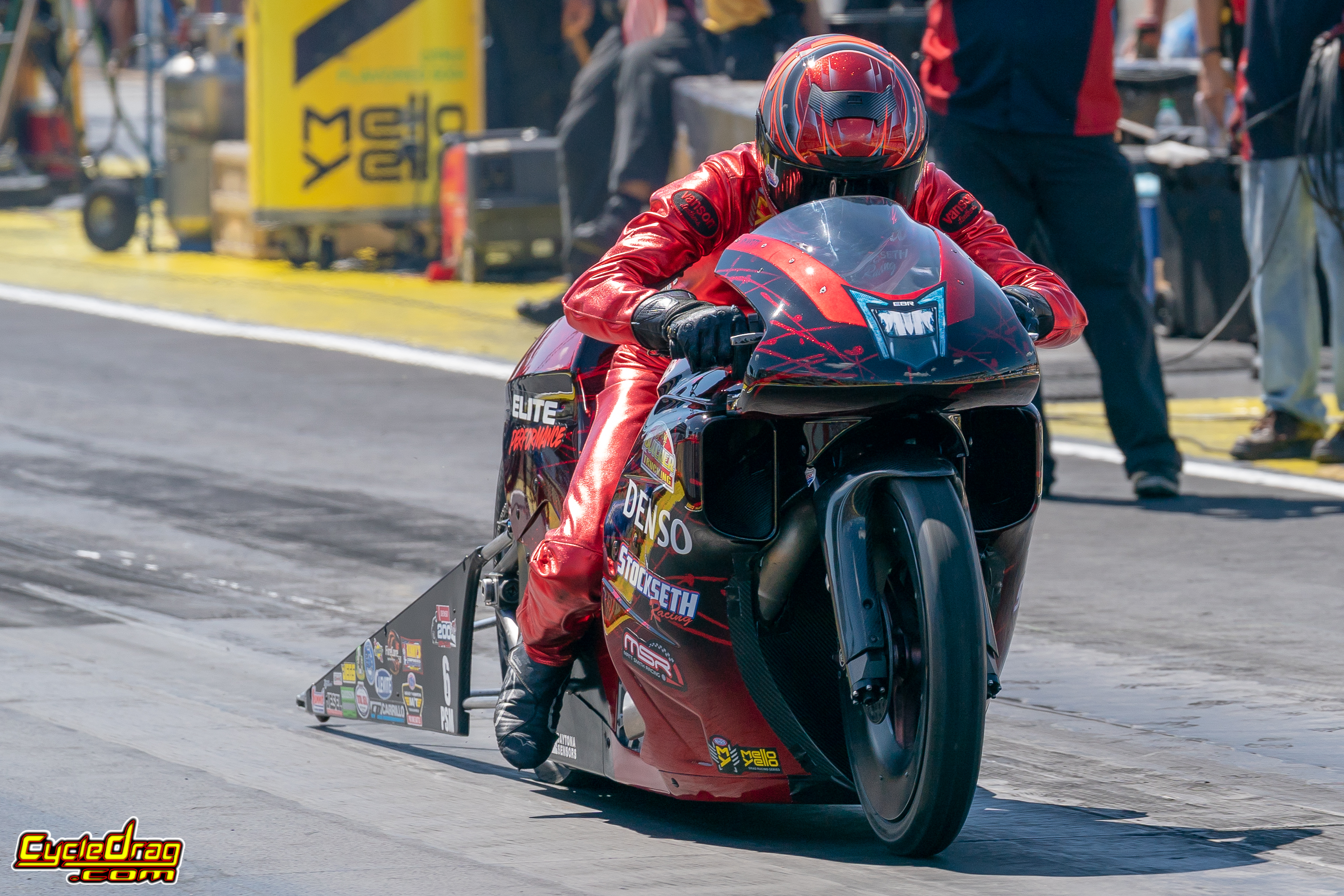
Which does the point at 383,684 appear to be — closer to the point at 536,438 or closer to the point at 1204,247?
the point at 536,438

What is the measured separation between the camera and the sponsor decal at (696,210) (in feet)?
14.8

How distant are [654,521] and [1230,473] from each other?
203 inches

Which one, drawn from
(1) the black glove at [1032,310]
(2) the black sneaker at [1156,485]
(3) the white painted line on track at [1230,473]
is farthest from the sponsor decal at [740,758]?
(3) the white painted line on track at [1230,473]

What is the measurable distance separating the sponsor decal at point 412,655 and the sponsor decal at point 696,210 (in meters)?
1.24

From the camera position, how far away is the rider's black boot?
468cm

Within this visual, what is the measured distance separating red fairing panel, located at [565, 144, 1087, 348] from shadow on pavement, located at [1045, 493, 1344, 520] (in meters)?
3.59

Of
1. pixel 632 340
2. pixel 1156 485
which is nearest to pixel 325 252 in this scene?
pixel 1156 485

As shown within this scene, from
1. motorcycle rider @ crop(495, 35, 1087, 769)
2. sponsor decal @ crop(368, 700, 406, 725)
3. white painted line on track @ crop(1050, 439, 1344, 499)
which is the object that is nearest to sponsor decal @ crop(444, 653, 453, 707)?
sponsor decal @ crop(368, 700, 406, 725)

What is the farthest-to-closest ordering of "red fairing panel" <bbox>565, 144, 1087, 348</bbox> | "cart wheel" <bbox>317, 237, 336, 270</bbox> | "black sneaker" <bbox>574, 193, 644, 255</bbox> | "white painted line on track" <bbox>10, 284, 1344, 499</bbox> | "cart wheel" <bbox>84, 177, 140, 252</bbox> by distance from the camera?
"cart wheel" <bbox>84, 177, 140, 252</bbox>, "cart wheel" <bbox>317, 237, 336, 270</bbox>, "black sneaker" <bbox>574, 193, 644, 255</bbox>, "white painted line on track" <bbox>10, 284, 1344, 499</bbox>, "red fairing panel" <bbox>565, 144, 1087, 348</bbox>

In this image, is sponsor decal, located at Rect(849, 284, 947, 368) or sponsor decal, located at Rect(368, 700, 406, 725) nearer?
sponsor decal, located at Rect(849, 284, 947, 368)

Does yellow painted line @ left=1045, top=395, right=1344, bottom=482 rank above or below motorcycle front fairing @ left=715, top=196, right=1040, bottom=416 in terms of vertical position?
below

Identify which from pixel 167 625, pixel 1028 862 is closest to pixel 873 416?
pixel 1028 862

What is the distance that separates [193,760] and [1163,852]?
1.97 metres

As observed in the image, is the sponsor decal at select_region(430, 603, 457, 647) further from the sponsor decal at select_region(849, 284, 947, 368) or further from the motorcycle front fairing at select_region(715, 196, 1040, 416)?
the sponsor decal at select_region(849, 284, 947, 368)
